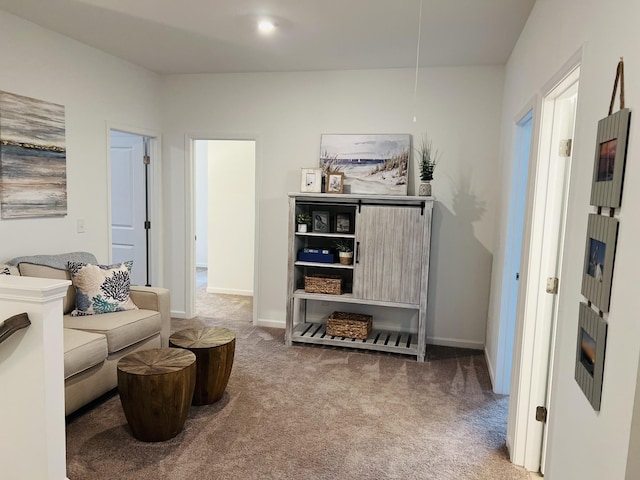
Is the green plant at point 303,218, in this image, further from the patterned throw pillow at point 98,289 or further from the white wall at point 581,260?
A: the white wall at point 581,260

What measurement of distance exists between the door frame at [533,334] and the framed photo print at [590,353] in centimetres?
97

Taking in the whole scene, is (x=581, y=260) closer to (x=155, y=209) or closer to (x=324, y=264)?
(x=324, y=264)

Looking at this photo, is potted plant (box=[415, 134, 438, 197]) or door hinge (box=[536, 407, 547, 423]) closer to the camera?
door hinge (box=[536, 407, 547, 423])

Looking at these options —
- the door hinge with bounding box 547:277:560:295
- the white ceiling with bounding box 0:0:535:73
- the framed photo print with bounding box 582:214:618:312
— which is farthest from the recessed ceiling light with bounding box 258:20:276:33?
the framed photo print with bounding box 582:214:618:312

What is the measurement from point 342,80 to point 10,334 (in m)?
3.59

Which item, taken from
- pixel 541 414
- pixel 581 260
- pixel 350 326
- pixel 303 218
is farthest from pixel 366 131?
pixel 581 260

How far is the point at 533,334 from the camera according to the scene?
247 cm

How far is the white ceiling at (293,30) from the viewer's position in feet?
9.72

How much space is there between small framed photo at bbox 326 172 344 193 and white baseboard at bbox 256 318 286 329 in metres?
1.53

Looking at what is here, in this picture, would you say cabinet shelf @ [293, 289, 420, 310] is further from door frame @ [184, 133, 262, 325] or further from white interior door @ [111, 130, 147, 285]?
white interior door @ [111, 130, 147, 285]

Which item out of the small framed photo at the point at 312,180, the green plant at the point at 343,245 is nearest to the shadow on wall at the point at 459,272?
the green plant at the point at 343,245

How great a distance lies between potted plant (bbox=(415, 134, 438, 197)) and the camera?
3996 millimetres

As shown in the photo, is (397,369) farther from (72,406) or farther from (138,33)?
(138,33)

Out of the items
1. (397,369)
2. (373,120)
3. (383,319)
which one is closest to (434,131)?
(373,120)
